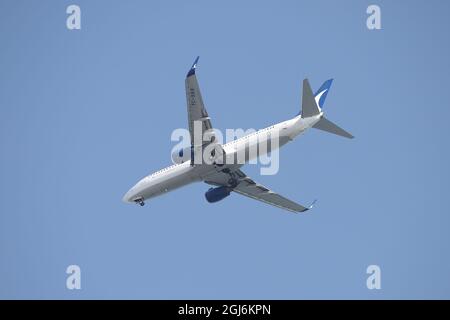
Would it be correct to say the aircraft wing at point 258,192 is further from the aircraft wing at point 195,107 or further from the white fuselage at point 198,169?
the aircraft wing at point 195,107

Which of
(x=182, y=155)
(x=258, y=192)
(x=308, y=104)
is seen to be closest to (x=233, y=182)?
(x=258, y=192)

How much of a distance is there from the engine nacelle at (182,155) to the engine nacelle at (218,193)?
499cm

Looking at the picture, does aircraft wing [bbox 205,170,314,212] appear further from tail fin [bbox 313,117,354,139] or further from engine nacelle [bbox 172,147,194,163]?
tail fin [bbox 313,117,354,139]

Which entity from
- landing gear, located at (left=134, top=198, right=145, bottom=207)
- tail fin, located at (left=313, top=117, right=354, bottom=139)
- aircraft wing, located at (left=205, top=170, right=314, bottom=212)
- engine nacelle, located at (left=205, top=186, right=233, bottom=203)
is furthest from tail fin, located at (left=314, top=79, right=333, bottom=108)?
landing gear, located at (left=134, top=198, right=145, bottom=207)

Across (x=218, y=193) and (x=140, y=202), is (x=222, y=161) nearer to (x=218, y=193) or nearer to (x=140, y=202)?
(x=218, y=193)

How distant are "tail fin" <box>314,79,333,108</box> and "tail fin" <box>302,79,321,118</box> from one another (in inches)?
185

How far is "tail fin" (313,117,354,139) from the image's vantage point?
5569 cm

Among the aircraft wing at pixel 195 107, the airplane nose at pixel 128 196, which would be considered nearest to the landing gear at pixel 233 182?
the aircraft wing at pixel 195 107

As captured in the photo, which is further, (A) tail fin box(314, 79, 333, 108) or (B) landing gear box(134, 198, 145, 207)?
(B) landing gear box(134, 198, 145, 207)

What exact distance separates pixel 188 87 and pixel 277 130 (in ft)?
22.9

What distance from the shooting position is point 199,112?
53.6 metres

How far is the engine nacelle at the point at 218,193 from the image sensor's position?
205 ft
